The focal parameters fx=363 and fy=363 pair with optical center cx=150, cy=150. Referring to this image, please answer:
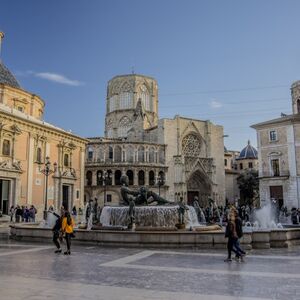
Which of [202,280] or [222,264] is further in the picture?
[222,264]

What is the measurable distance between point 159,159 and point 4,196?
27180 mm

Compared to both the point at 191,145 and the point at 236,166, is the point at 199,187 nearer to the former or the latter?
the point at 191,145

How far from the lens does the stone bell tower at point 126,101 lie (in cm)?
7081

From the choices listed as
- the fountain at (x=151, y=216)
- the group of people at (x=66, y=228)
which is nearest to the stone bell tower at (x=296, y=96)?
the fountain at (x=151, y=216)

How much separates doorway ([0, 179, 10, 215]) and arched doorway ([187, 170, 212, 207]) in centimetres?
3169

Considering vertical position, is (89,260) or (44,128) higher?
(44,128)

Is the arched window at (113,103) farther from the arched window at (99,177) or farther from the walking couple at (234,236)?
the walking couple at (234,236)

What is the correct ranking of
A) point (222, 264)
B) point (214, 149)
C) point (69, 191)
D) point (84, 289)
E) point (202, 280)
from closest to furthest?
point (84, 289) → point (202, 280) → point (222, 264) → point (69, 191) → point (214, 149)

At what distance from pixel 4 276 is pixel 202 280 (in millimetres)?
4065

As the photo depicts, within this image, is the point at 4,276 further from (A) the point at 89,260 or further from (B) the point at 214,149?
(B) the point at 214,149

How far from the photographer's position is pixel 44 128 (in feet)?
112

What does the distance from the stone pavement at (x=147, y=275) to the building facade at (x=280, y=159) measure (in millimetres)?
29814

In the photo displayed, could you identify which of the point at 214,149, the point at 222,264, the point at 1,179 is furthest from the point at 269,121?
the point at 222,264

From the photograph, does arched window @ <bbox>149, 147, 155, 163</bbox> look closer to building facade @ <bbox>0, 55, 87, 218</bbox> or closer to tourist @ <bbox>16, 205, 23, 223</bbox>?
building facade @ <bbox>0, 55, 87, 218</bbox>
